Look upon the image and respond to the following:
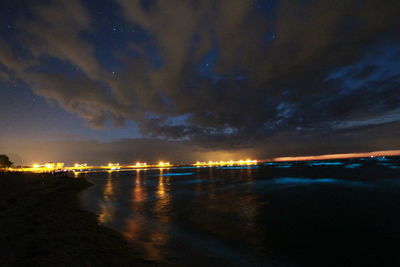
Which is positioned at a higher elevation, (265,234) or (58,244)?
(58,244)

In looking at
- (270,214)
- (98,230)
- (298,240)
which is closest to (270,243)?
(298,240)

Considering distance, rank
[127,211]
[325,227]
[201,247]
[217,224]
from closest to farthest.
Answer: [201,247], [325,227], [217,224], [127,211]

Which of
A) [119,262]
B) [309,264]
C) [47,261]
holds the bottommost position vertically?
[309,264]

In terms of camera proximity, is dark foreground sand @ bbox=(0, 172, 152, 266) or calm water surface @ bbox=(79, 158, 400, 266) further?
calm water surface @ bbox=(79, 158, 400, 266)

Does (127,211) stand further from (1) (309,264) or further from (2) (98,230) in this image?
(1) (309,264)

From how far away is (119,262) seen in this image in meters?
8.79

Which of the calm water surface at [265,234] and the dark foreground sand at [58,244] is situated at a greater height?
the dark foreground sand at [58,244]

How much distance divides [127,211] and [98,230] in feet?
26.0

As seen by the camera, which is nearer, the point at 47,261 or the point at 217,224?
the point at 47,261

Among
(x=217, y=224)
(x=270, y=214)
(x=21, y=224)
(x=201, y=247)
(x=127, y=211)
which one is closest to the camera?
(x=201, y=247)

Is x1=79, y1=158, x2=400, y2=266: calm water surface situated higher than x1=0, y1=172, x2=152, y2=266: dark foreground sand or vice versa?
x1=0, y1=172, x2=152, y2=266: dark foreground sand

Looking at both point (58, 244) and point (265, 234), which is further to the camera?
point (265, 234)

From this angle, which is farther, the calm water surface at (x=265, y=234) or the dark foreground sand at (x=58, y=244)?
the calm water surface at (x=265, y=234)

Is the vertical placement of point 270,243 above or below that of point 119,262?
below
